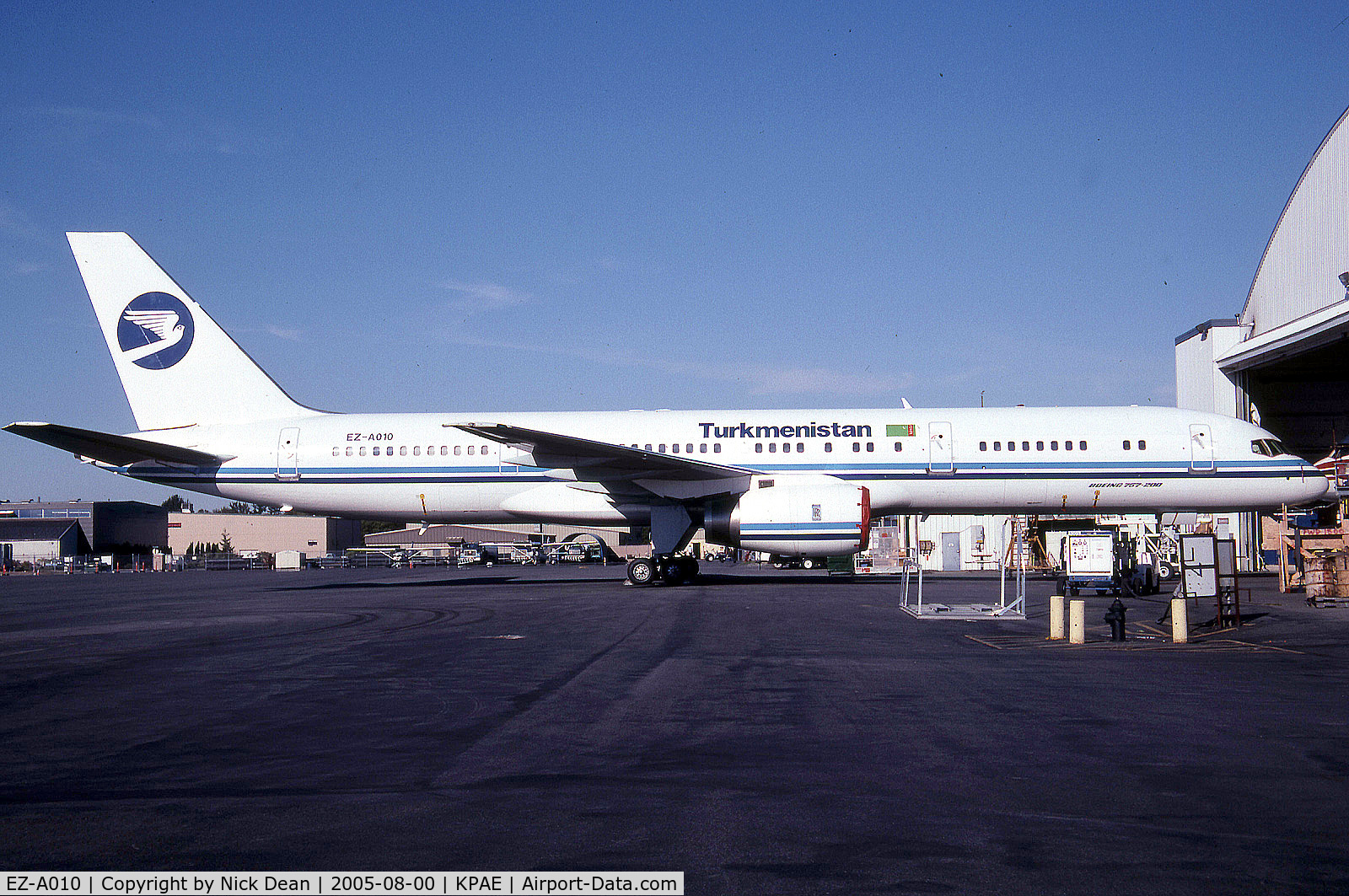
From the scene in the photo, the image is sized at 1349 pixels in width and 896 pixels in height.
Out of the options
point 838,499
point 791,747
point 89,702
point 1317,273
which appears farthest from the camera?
point 1317,273

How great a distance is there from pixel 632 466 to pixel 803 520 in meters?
4.52

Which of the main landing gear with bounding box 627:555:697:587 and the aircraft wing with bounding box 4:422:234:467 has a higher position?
the aircraft wing with bounding box 4:422:234:467

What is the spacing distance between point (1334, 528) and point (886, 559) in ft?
79.3

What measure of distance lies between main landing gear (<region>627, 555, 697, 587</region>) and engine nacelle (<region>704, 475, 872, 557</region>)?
262 centimetres

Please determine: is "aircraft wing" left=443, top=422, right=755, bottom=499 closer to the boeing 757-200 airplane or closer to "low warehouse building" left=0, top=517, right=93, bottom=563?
the boeing 757-200 airplane

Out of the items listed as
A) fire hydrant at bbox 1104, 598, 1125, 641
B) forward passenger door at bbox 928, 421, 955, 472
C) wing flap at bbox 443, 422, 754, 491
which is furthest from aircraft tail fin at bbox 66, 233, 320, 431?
fire hydrant at bbox 1104, 598, 1125, 641

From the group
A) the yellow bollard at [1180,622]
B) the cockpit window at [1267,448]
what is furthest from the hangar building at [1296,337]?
the yellow bollard at [1180,622]

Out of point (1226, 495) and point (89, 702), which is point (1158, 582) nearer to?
point (1226, 495)

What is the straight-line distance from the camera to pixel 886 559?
51.0 metres

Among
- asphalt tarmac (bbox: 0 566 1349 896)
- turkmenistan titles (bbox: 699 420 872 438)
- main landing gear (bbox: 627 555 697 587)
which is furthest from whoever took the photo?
main landing gear (bbox: 627 555 697 587)

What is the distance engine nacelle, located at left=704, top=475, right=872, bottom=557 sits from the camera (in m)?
25.8

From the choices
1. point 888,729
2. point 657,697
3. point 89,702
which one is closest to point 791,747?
point 888,729

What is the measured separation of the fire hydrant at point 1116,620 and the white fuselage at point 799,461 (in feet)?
42.1

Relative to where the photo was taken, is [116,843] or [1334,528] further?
[1334,528]
